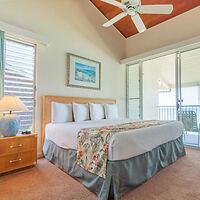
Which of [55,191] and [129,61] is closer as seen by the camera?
[55,191]

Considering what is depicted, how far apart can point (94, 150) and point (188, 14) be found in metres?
4.09

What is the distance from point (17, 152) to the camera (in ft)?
6.79

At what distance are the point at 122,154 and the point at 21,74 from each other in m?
2.44

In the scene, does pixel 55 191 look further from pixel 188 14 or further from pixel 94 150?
pixel 188 14

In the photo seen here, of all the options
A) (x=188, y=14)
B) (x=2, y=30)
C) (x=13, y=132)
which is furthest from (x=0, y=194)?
(x=188, y=14)

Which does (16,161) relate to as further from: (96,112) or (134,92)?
(134,92)

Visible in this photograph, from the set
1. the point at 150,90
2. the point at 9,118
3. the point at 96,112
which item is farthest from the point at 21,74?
the point at 150,90

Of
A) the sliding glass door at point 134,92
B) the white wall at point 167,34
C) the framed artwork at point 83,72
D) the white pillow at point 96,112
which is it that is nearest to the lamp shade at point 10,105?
the framed artwork at point 83,72

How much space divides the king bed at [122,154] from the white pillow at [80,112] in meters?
0.61

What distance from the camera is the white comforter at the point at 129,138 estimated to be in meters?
1.41

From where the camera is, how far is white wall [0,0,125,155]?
9.19 feet

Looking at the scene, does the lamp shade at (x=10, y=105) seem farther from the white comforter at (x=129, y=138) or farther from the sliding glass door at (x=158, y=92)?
the sliding glass door at (x=158, y=92)

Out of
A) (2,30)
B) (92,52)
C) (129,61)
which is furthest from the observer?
(129,61)

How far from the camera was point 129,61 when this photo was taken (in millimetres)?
4465
